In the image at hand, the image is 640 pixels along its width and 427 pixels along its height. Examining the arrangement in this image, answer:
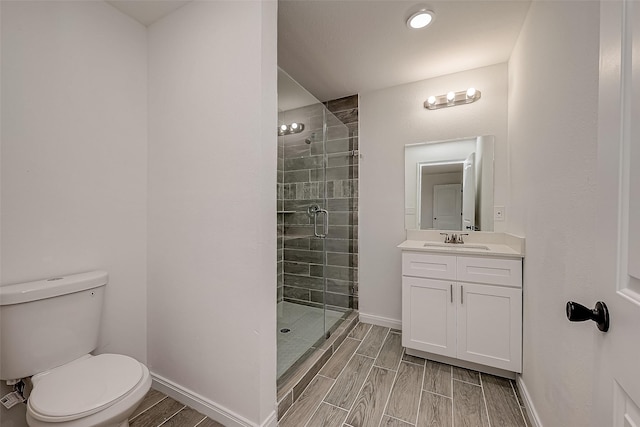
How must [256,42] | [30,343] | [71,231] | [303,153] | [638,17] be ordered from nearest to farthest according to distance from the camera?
[638,17]
[30,343]
[256,42]
[71,231]
[303,153]

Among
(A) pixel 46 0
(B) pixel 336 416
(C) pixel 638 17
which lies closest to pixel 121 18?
(A) pixel 46 0

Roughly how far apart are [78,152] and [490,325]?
2.81 meters

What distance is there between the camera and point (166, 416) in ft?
4.76

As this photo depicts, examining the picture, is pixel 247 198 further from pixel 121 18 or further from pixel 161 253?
pixel 121 18

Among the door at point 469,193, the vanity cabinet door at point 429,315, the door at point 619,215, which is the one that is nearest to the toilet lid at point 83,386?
the door at point 619,215

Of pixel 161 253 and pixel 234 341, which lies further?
pixel 161 253

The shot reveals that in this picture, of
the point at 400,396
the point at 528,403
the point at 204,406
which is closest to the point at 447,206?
the point at 528,403

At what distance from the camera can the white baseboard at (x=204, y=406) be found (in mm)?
1341

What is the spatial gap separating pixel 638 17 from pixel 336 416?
1889mm

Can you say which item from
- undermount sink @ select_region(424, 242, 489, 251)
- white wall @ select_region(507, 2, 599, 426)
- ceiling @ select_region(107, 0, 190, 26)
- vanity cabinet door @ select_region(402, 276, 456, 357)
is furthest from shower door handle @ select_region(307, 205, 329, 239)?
ceiling @ select_region(107, 0, 190, 26)

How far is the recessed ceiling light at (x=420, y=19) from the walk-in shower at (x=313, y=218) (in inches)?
37.3

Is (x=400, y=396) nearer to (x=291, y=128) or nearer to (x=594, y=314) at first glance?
(x=594, y=314)

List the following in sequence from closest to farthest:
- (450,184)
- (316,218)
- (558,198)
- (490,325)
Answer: (558,198) → (490,325) → (450,184) → (316,218)

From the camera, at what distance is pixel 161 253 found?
1660 mm
